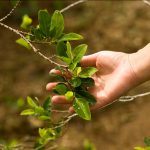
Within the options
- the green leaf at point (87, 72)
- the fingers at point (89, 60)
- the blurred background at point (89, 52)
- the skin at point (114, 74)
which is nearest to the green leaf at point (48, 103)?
the skin at point (114, 74)

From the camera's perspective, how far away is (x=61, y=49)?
1248 mm

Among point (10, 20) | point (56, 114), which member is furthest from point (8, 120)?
point (10, 20)

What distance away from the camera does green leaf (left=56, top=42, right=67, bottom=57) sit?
124 cm

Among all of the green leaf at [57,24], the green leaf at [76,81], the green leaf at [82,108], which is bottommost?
the green leaf at [82,108]

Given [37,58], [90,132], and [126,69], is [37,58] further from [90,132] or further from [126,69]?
[126,69]

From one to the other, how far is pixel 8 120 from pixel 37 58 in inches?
22.6

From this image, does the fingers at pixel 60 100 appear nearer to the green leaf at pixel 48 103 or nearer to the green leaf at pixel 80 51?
the green leaf at pixel 48 103

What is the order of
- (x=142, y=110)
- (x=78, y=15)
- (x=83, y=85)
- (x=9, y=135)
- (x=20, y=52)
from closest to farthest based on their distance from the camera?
(x=83, y=85) < (x=9, y=135) < (x=142, y=110) < (x=20, y=52) < (x=78, y=15)

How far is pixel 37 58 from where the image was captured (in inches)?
131

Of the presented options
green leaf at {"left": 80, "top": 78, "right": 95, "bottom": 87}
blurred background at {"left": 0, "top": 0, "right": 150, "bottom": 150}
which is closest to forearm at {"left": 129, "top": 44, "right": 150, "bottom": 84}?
green leaf at {"left": 80, "top": 78, "right": 95, "bottom": 87}

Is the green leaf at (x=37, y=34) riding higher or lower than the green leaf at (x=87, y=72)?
higher

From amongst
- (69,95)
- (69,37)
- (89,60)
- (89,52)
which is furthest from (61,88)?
(89,52)

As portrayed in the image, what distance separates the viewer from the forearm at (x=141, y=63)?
149 cm

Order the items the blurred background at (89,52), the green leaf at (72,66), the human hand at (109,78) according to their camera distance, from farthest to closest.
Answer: the blurred background at (89,52) → the human hand at (109,78) → the green leaf at (72,66)
